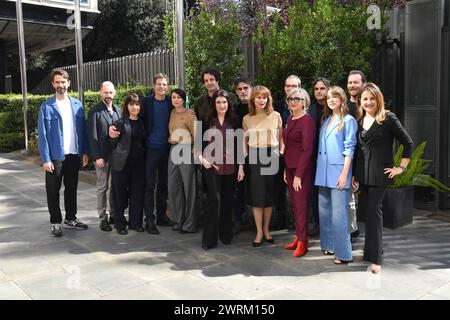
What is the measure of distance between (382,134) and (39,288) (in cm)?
333

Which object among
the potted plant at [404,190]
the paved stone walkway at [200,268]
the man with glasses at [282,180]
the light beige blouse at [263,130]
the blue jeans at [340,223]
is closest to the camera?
the paved stone walkway at [200,268]

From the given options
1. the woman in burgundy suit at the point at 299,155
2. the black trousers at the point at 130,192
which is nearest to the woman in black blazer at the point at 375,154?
the woman in burgundy suit at the point at 299,155

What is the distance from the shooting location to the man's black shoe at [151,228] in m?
5.76

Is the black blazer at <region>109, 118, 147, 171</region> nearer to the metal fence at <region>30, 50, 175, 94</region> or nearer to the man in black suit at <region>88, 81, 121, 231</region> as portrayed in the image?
the man in black suit at <region>88, 81, 121, 231</region>

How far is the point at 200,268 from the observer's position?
454 cm

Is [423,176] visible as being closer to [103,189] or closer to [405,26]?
[405,26]

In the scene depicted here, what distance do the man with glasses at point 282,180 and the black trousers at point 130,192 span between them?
5.47 feet

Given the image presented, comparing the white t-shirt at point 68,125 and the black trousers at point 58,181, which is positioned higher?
the white t-shirt at point 68,125

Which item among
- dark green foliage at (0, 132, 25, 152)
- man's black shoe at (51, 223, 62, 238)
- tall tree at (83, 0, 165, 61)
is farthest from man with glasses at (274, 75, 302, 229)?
tall tree at (83, 0, 165, 61)

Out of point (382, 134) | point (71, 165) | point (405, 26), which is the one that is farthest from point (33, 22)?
point (382, 134)

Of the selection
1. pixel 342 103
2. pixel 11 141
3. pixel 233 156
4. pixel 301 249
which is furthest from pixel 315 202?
pixel 11 141

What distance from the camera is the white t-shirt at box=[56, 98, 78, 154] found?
18.8 feet

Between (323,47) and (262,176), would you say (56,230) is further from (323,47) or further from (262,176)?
(323,47)

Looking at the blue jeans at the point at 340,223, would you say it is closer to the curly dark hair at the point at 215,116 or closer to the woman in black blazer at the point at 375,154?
the woman in black blazer at the point at 375,154
